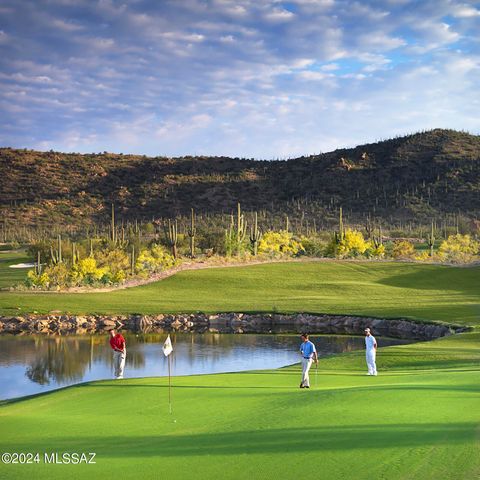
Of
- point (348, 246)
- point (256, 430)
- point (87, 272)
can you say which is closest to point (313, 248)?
point (348, 246)

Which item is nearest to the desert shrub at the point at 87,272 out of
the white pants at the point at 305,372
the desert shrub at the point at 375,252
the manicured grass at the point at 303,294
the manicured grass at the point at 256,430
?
the manicured grass at the point at 303,294

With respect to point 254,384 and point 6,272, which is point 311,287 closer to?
point 6,272

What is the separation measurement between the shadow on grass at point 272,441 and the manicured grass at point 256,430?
17 millimetres

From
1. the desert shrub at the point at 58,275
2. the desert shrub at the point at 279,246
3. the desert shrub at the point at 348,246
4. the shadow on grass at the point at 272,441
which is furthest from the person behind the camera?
the desert shrub at the point at 279,246

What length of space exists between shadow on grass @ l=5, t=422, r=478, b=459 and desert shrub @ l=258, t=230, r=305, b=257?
209 ft

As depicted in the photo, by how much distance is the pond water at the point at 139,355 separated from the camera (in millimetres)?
29377

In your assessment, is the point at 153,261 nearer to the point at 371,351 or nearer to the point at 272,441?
the point at 371,351

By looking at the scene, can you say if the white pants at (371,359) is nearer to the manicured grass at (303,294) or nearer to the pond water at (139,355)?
the pond water at (139,355)

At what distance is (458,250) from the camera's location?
77312 mm

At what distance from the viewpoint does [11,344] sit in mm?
37812

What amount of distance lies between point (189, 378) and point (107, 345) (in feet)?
55.7

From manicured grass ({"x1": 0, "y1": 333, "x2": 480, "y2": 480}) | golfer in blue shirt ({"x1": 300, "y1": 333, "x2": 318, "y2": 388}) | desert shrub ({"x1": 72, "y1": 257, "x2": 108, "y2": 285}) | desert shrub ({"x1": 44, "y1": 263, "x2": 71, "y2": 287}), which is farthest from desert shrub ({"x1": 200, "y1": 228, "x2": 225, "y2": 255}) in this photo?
manicured grass ({"x1": 0, "y1": 333, "x2": 480, "y2": 480})

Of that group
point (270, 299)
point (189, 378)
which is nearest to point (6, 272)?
point (270, 299)

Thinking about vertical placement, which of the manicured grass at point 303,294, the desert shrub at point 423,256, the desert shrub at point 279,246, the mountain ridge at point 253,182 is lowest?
the manicured grass at point 303,294
